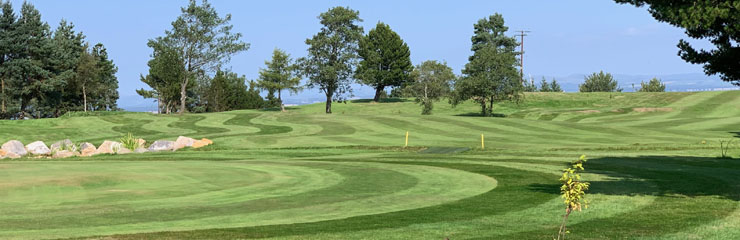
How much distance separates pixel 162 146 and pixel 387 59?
10464 centimetres

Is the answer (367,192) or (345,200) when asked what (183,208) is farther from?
(367,192)

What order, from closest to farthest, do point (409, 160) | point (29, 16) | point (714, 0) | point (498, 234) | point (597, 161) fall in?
point (498, 234)
point (714, 0)
point (597, 161)
point (409, 160)
point (29, 16)

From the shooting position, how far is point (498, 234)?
51.4 feet

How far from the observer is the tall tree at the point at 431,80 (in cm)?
14575

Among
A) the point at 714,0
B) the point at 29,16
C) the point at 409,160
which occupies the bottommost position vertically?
the point at 409,160

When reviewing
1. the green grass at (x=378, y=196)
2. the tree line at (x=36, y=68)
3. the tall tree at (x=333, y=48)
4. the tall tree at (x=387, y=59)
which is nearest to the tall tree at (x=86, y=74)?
the tree line at (x=36, y=68)

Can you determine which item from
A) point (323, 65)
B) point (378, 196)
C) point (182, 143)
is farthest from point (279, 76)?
point (378, 196)

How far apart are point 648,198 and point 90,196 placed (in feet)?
56.3

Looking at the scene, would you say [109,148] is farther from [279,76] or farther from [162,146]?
[279,76]

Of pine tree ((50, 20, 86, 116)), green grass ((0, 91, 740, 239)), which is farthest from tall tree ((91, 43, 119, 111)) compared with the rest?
green grass ((0, 91, 740, 239))

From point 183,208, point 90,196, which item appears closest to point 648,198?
point 183,208

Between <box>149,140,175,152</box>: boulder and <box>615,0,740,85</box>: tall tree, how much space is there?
4006 centimetres

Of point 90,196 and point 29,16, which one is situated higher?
point 29,16

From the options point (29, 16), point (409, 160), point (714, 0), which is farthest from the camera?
point (29, 16)
